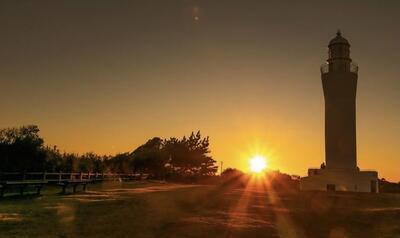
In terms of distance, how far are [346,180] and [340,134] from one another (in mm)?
4644

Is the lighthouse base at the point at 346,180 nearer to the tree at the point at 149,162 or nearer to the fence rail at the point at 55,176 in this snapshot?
the fence rail at the point at 55,176

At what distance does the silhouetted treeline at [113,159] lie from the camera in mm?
44500

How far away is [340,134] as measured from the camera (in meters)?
44.8

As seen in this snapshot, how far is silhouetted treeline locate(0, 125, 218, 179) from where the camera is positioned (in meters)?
44.5

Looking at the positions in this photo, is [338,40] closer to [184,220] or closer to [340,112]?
[340,112]

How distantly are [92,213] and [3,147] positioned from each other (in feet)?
90.7

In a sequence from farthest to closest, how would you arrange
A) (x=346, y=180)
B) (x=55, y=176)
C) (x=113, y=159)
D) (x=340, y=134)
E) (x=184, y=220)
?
1. (x=113, y=159)
2. (x=340, y=134)
3. (x=346, y=180)
4. (x=55, y=176)
5. (x=184, y=220)

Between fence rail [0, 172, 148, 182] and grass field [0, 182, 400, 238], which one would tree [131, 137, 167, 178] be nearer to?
fence rail [0, 172, 148, 182]

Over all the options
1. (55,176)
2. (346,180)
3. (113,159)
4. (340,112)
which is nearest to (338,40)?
(340,112)

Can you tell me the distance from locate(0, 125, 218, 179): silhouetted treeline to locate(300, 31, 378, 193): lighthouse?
24656 mm

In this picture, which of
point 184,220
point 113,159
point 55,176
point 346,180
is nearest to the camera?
point 184,220

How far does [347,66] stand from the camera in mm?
45938

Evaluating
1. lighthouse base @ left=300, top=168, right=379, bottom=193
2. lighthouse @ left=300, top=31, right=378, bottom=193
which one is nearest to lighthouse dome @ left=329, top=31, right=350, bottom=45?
lighthouse @ left=300, top=31, right=378, bottom=193

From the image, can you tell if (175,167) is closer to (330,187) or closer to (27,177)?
(330,187)
